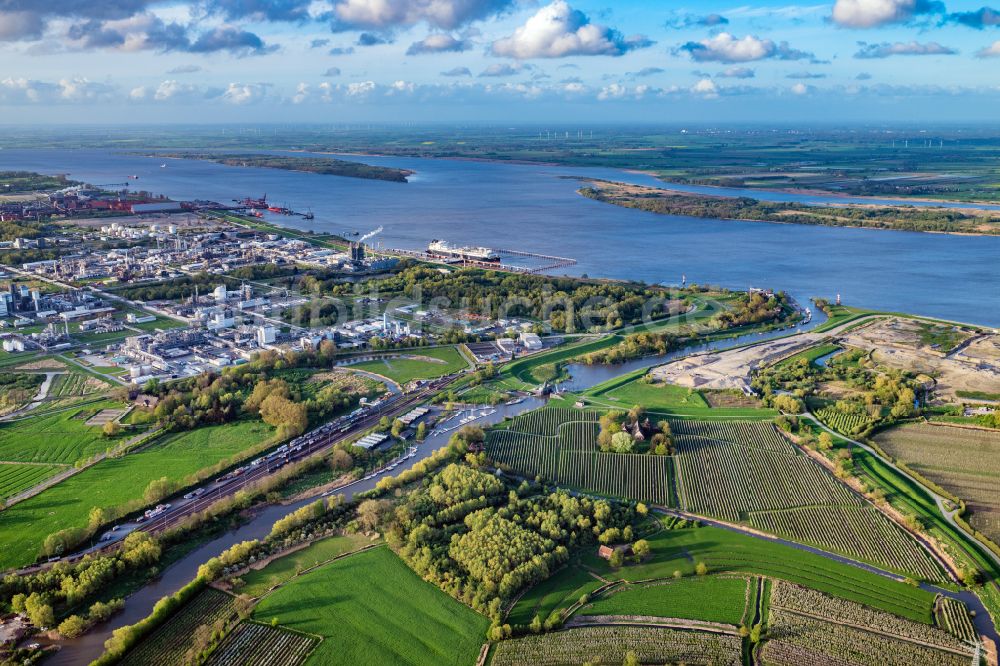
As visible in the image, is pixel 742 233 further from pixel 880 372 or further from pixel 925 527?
pixel 925 527

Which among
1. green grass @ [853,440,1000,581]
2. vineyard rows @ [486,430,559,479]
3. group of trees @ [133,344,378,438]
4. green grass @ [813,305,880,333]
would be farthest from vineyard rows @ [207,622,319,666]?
green grass @ [813,305,880,333]

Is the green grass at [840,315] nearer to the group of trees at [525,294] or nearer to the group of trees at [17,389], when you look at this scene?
the group of trees at [525,294]

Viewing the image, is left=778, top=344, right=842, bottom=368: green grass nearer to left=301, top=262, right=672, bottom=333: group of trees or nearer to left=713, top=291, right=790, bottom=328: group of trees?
left=713, top=291, right=790, bottom=328: group of trees

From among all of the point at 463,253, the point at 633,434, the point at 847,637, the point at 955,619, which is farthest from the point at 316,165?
the point at 955,619

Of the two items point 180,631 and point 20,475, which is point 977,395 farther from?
point 20,475

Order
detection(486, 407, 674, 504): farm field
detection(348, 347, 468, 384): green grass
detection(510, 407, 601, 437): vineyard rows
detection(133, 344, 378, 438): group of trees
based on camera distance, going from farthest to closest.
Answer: detection(348, 347, 468, 384): green grass < detection(510, 407, 601, 437): vineyard rows < detection(133, 344, 378, 438): group of trees < detection(486, 407, 674, 504): farm field

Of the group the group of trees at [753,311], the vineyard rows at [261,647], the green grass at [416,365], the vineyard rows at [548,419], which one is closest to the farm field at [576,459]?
the vineyard rows at [548,419]

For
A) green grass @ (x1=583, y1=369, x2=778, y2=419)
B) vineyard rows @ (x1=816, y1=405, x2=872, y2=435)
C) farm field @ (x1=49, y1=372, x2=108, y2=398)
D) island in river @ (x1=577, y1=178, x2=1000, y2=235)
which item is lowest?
green grass @ (x1=583, y1=369, x2=778, y2=419)
